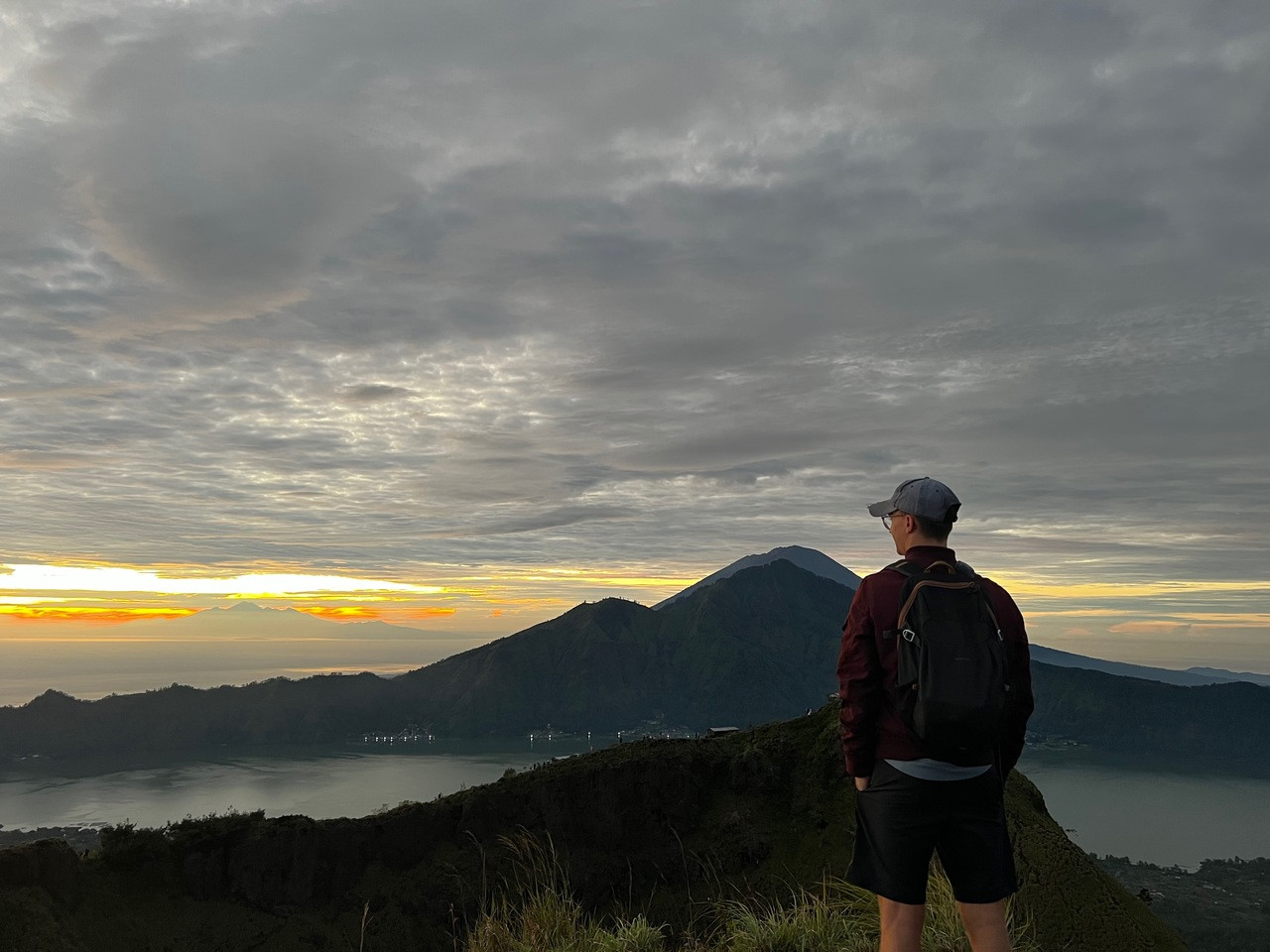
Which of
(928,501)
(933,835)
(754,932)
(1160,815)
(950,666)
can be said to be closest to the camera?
(950,666)

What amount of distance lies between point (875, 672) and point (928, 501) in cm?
75

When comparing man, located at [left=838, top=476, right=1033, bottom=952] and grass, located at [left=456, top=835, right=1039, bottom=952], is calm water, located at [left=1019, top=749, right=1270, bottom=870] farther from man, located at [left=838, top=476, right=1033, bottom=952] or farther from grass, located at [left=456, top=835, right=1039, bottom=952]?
man, located at [left=838, top=476, right=1033, bottom=952]

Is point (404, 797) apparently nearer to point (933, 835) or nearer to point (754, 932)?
point (754, 932)

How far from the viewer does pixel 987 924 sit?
330cm

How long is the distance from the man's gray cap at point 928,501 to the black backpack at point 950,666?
30 centimetres

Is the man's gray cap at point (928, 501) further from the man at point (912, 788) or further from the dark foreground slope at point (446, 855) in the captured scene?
the dark foreground slope at point (446, 855)

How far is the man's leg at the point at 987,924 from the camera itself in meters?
3.29

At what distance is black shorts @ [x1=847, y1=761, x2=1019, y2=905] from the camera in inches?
124

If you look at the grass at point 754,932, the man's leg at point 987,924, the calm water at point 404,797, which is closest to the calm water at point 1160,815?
the calm water at point 404,797

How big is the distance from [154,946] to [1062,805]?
17991 centimetres

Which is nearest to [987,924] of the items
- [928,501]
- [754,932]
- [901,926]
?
[901,926]

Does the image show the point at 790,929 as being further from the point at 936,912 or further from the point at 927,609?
the point at 927,609

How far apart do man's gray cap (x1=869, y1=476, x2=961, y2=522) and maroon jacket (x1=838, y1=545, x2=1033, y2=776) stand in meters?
0.16

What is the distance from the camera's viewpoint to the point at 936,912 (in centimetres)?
506
